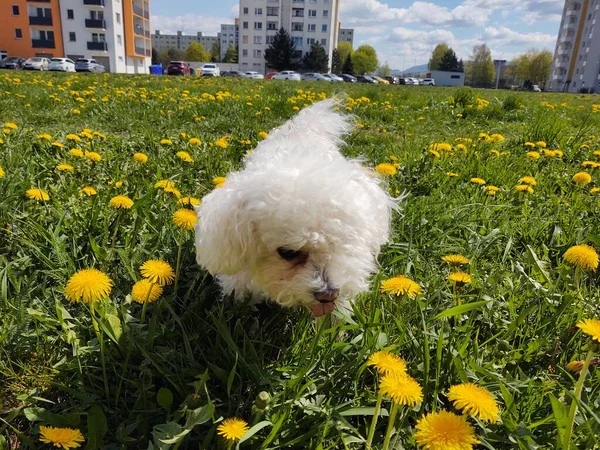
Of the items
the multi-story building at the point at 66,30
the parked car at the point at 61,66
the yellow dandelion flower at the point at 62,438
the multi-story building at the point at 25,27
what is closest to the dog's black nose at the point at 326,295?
the yellow dandelion flower at the point at 62,438

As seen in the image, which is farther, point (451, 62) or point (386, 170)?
point (451, 62)

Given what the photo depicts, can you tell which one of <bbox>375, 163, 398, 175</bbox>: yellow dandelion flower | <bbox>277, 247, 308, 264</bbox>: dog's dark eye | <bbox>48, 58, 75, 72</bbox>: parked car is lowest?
<bbox>277, 247, 308, 264</bbox>: dog's dark eye

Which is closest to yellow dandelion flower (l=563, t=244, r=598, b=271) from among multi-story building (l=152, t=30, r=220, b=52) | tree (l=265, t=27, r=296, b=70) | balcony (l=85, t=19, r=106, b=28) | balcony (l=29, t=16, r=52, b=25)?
balcony (l=85, t=19, r=106, b=28)

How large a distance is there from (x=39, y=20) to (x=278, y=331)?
79608mm

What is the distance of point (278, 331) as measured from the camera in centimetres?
206

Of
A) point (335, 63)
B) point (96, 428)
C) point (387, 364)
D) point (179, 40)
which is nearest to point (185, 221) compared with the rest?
point (96, 428)

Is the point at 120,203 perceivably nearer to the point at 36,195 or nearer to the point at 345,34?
the point at 36,195

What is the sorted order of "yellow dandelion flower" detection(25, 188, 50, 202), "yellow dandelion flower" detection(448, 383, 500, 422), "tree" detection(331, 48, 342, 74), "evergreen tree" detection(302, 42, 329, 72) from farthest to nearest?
"tree" detection(331, 48, 342, 74) < "evergreen tree" detection(302, 42, 329, 72) < "yellow dandelion flower" detection(25, 188, 50, 202) < "yellow dandelion flower" detection(448, 383, 500, 422)

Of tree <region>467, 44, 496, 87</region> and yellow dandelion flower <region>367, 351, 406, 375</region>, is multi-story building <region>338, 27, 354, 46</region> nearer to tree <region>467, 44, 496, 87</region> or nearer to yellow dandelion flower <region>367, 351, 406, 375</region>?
tree <region>467, 44, 496, 87</region>

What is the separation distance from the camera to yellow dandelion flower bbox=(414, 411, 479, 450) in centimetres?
100

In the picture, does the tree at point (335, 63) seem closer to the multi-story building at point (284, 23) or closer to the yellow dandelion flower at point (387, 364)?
the multi-story building at point (284, 23)

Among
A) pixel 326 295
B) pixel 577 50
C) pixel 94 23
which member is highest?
pixel 577 50

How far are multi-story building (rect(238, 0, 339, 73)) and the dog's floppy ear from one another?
10494 centimetres

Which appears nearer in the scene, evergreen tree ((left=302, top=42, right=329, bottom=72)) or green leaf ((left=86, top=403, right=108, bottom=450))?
green leaf ((left=86, top=403, right=108, bottom=450))
